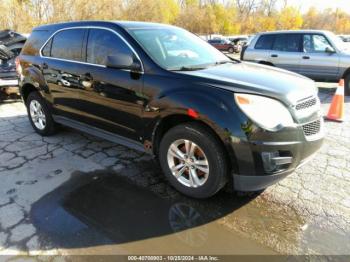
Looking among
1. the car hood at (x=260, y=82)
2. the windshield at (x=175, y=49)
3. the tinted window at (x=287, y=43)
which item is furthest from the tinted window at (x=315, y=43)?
the car hood at (x=260, y=82)

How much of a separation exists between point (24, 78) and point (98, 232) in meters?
3.56

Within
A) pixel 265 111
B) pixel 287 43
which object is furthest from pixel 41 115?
pixel 287 43

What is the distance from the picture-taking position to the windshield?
335cm

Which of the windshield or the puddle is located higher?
the windshield

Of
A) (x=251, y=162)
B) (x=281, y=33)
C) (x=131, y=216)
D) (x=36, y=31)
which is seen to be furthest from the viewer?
(x=281, y=33)

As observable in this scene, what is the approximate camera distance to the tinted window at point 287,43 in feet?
29.6

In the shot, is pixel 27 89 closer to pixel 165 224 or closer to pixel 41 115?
pixel 41 115

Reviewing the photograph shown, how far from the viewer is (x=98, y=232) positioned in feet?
8.73

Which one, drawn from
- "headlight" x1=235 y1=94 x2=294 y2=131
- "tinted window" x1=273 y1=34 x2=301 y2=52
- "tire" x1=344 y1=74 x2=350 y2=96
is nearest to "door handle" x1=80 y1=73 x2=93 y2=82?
"headlight" x1=235 y1=94 x2=294 y2=131

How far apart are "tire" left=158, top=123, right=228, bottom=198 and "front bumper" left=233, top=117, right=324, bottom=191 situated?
0.58ft

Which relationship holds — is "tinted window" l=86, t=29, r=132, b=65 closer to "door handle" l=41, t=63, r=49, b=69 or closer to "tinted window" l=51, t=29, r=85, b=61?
"tinted window" l=51, t=29, r=85, b=61

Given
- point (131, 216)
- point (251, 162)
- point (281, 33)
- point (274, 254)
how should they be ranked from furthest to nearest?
point (281, 33), point (131, 216), point (251, 162), point (274, 254)

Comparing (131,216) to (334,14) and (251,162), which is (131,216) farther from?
(334,14)

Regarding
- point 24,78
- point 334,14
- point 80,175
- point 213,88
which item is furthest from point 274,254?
point 334,14
